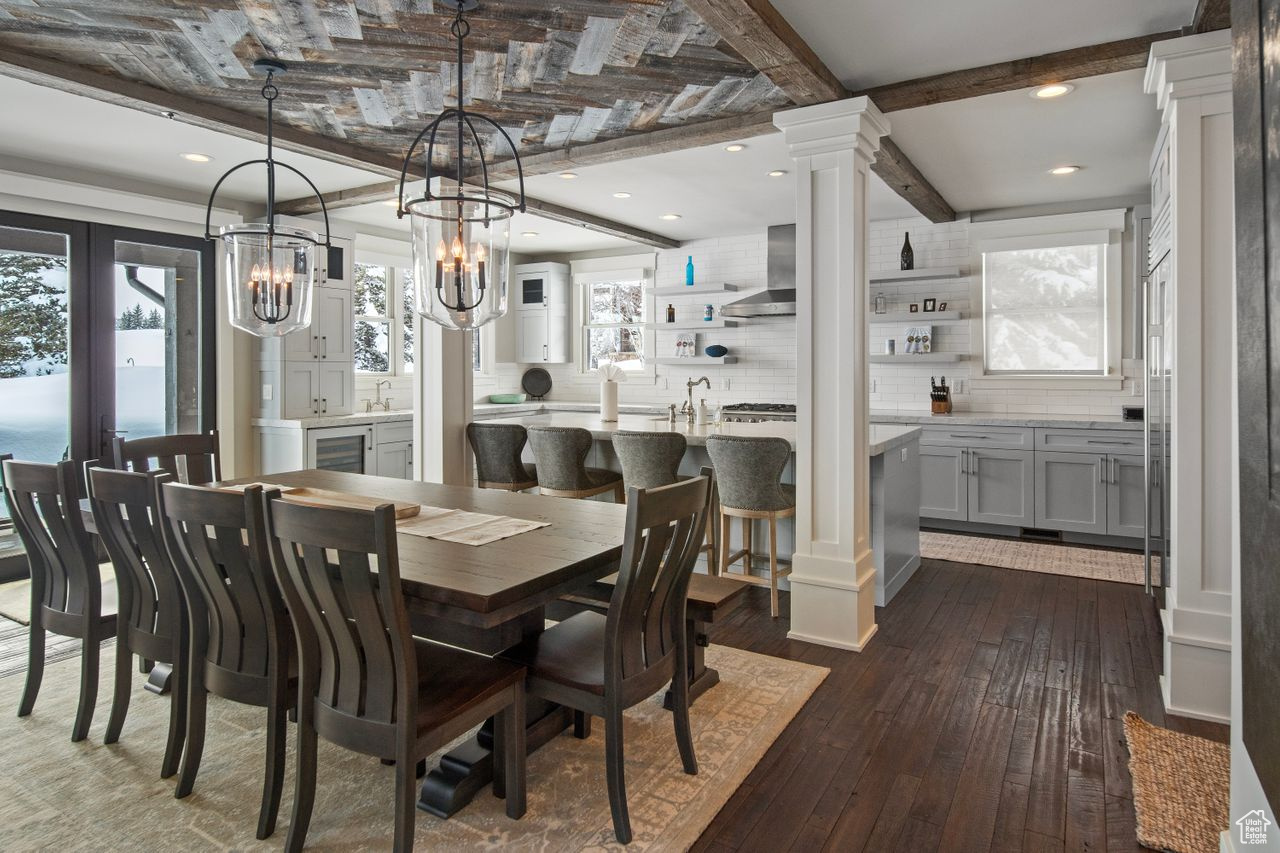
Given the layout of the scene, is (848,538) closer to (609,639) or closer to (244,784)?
(609,639)

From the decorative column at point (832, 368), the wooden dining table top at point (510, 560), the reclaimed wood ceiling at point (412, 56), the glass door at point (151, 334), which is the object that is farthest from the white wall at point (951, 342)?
the glass door at point (151, 334)

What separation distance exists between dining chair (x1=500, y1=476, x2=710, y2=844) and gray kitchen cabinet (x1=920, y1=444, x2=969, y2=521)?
3.87 metres

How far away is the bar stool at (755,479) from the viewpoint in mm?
3561

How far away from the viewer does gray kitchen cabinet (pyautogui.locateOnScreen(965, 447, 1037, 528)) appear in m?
5.36

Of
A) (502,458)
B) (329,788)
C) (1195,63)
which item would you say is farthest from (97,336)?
(1195,63)

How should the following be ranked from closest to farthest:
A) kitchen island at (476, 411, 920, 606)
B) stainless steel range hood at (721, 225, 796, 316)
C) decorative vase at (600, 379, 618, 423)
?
kitchen island at (476, 411, 920, 606) → decorative vase at (600, 379, 618, 423) → stainless steel range hood at (721, 225, 796, 316)

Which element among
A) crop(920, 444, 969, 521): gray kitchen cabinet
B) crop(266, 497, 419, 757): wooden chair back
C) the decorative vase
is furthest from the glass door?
crop(920, 444, 969, 521): gray kitchen cabinet

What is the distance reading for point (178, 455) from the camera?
3639 mm

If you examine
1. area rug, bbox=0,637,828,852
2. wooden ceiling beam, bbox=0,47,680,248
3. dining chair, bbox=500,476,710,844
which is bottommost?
area rug, bbox=0,637,828,852

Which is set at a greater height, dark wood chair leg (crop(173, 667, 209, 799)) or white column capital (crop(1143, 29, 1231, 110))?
white column capital (crop(1143, 29, 1231, 110))

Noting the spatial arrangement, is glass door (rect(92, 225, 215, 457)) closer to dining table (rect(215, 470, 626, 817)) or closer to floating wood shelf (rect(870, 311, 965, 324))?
dining table (rect(215, 470, 626, 817))

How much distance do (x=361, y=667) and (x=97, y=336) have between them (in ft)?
13.7

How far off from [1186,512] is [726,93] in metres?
2.47

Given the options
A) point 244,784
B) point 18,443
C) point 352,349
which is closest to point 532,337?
point 352,349
